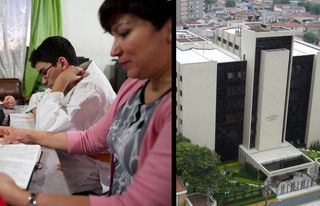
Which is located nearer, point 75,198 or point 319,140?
point 75,198

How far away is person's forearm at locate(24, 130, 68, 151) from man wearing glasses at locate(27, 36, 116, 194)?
0.02m

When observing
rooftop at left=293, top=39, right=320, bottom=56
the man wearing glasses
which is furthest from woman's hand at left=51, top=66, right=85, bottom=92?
rooftop at left=293, top=39, right=320, bottom=56

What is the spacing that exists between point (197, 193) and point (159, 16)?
694 millimetres

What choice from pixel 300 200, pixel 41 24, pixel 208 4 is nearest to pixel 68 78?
pixel 41 24

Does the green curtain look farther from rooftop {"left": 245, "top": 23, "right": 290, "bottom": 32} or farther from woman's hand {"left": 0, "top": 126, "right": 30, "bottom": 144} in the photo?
rooftop {"left": 245, "top": 23, "right": 290, "bottom": 32}

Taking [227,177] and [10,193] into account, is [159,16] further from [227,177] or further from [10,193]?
[227,177]

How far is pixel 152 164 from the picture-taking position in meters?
0.78

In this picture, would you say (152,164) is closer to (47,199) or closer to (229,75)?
(47,199)

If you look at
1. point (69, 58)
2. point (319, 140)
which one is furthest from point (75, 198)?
point (319, 140)

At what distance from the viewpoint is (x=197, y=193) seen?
1.19 metres

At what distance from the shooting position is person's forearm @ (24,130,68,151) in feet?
3.28

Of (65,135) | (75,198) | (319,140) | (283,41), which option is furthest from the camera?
(319,140)

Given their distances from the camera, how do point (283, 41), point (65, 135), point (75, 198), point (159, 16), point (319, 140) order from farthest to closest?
point (319, 140) < point (283, 41) < point (65, 135) < point (75, 198) < point (159, 16)

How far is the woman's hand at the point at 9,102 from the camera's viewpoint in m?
1.10
